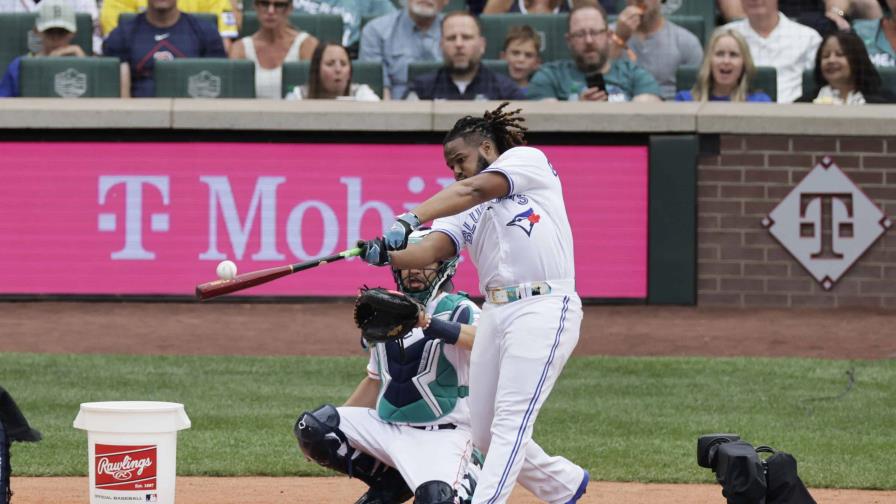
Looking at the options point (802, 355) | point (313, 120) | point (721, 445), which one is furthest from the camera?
point (313, 120)

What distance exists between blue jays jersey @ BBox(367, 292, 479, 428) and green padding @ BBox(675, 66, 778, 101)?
730 cm

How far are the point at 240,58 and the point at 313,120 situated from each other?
3.07 ft

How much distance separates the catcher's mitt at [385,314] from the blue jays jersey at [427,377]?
0.33m

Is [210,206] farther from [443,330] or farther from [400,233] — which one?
[400,233]

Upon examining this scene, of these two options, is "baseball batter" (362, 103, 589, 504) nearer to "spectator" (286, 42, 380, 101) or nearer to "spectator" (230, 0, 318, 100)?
"spectator" (286, 42, 380, 101)

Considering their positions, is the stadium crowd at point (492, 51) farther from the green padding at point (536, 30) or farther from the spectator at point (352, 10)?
the spectator at point (352, 10)

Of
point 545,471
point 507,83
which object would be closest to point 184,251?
point 507,83

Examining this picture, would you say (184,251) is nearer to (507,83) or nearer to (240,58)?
(240,58)

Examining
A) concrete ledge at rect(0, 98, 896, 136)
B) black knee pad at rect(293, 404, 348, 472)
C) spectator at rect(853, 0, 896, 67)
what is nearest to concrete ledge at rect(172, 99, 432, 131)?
concrete ledge at rect(0, 98, 896, 136)

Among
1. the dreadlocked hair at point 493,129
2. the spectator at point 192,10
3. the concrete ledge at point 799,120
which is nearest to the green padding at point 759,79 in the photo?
the concrete ledge at point 799,120

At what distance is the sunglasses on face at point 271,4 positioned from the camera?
12578mm

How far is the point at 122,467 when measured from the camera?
5824mm

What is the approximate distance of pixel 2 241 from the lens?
12.6 m

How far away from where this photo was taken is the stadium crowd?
12547mm
